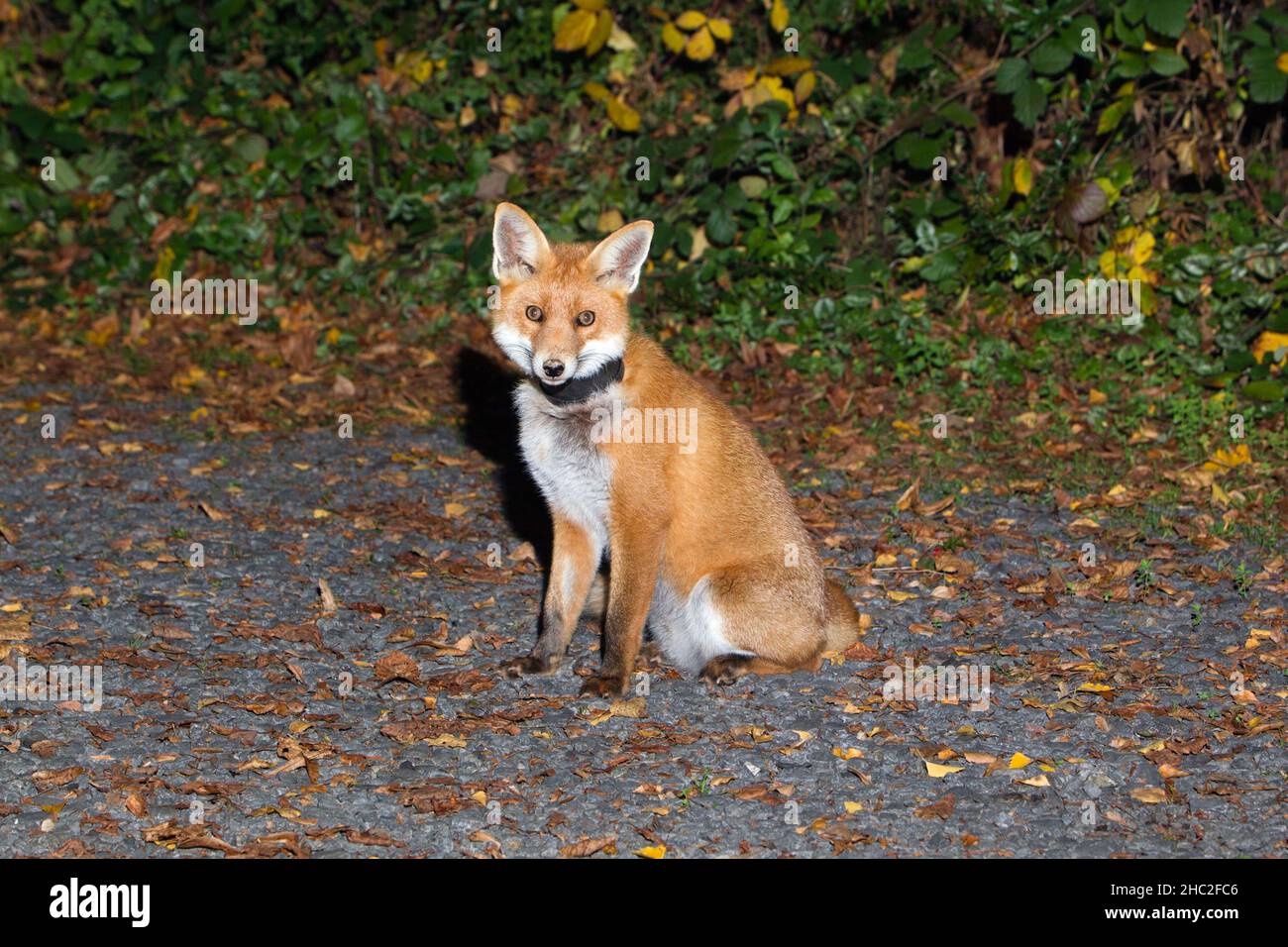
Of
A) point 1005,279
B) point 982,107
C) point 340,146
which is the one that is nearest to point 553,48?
point 340,146

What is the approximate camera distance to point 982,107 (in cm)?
996

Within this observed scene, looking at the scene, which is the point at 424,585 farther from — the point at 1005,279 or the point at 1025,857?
the point at 1005,279

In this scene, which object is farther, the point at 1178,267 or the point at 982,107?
the point at 982,107

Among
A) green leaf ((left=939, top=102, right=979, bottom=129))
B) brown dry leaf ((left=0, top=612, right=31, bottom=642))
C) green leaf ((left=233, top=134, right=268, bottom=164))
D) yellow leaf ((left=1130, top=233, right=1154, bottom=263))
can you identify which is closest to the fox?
brown dry leaf ((left=0, top=612, right=31, bottom=642))

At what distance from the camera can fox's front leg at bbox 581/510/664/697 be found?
540 centimetres

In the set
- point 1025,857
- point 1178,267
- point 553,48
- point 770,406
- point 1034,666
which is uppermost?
point 553,48

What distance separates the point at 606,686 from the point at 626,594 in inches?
15.3

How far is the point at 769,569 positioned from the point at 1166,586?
7.24 feet

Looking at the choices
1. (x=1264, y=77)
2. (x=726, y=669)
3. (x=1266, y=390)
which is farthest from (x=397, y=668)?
(x=1264, y=77)

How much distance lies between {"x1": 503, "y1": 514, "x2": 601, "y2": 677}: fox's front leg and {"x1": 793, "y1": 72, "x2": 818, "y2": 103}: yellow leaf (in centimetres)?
547

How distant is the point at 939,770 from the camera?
4.80 metres

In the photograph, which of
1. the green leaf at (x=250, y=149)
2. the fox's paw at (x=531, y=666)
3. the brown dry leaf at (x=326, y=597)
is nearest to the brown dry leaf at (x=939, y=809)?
the fox's paw at (x=531, y=666)

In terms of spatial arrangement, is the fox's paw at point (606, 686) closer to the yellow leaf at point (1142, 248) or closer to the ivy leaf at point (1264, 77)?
the yellow leaf at point (1142, 248)

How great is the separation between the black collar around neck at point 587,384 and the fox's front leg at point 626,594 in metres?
0.55
